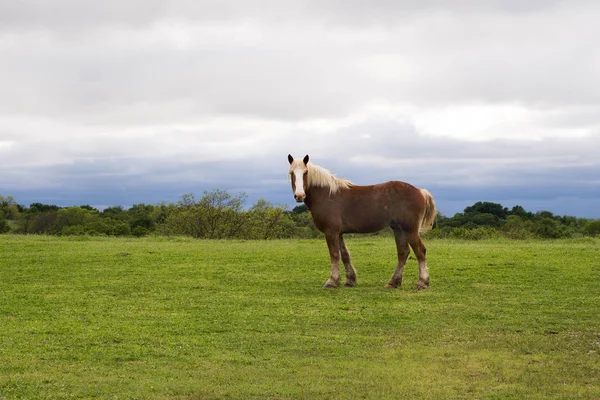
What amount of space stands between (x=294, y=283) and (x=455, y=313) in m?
4.15

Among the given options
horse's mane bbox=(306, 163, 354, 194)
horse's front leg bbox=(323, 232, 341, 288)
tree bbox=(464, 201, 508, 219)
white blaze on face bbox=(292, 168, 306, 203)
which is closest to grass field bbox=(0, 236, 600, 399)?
horse's front leg bbox=(323, 232, 341, 288)

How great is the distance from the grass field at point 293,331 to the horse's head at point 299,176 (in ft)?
5.82

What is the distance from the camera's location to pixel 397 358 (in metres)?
7.93

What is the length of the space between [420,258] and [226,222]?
81.3ft

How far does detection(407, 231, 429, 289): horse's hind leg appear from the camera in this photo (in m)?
13.3

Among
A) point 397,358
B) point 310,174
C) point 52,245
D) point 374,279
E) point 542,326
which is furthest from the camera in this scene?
point 52,245

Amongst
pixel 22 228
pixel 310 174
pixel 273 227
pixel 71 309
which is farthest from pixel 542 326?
pixel 22 228

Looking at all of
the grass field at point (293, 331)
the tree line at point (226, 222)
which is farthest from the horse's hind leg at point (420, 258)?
the tree line at point (226, 222)

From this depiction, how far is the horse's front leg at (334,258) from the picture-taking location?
44.2 feet

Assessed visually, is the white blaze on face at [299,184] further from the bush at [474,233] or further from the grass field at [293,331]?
the bush at [474,233]

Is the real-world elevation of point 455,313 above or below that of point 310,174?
below

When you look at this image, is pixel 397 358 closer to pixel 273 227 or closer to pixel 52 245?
pixel 52 245

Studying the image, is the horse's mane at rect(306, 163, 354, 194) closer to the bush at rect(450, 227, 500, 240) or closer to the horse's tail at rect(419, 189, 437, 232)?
the horse's tail at rect(419, 189, 437, 232)

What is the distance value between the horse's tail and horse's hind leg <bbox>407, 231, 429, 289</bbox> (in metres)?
0.55
